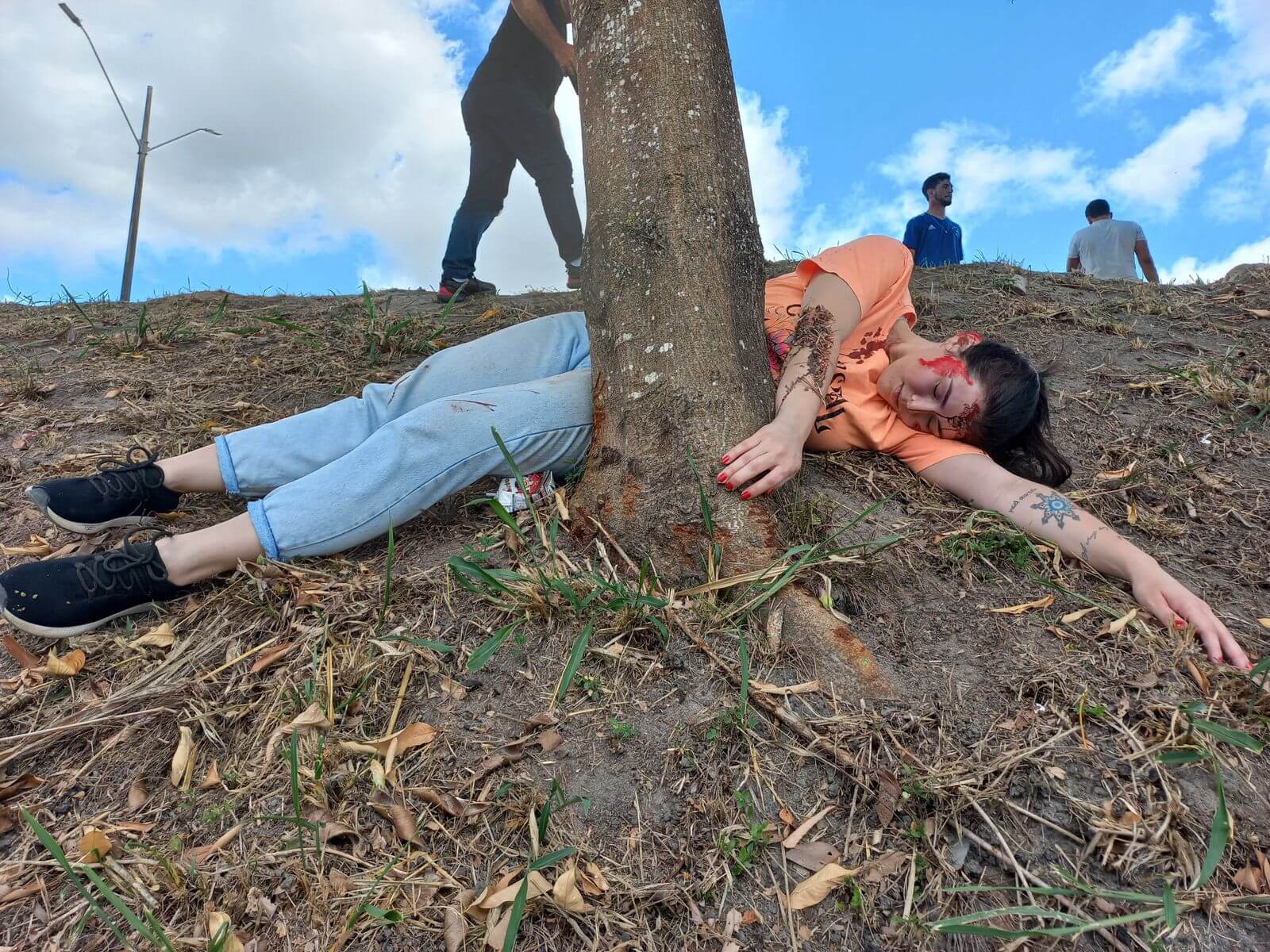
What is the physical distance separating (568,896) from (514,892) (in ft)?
0.32

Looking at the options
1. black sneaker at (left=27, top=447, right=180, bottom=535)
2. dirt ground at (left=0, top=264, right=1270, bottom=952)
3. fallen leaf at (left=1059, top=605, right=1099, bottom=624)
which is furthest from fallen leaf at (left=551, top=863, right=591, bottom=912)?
black sneaker at (left=27, top=447, right=180, bottom=535)

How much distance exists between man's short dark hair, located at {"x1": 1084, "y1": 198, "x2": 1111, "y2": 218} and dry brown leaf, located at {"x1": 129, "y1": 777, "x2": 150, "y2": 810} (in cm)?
950

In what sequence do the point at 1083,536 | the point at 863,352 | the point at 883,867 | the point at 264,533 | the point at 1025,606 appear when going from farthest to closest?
1. the point at 863,352
2. the point at 1083,536
3. the point at 264,533
4. the point at 1025,606
5. the point at 883,867

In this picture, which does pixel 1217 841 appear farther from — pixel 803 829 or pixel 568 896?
pixel 568 896

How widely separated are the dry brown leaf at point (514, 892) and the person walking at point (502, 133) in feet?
14.3

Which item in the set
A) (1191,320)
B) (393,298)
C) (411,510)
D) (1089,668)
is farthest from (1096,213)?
(411,510)

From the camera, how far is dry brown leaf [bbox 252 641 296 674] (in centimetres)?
185

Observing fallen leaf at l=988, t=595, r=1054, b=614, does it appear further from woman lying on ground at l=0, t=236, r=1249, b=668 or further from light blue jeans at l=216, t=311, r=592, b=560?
light blue jeans at l=216, t=311, r=592, b=560

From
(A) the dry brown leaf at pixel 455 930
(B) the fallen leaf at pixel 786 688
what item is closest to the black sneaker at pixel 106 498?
(A) the dry brown leaf at pixel 455 930

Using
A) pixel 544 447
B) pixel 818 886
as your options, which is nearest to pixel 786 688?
pixel 818 886

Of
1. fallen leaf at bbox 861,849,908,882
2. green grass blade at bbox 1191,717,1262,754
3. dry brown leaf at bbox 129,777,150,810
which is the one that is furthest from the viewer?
dry brown leaf at bbox 129,777,150,810

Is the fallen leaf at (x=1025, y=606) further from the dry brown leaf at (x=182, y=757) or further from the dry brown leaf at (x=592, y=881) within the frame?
the dry brown leaf at (x=182, y=757)

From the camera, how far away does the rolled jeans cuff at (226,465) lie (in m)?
2.36

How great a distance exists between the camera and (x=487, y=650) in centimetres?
168
